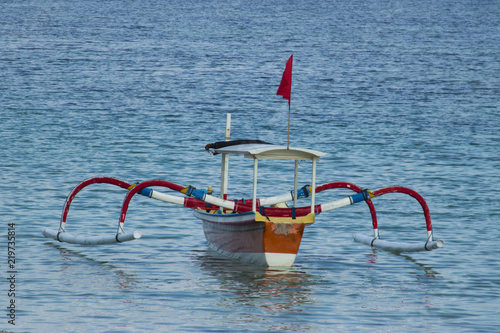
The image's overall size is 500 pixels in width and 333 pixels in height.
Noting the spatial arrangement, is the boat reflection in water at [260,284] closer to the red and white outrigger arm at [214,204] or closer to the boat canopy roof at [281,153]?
the red and white outrigger arm at [214,204]

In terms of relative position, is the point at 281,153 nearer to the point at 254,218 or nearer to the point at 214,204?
the point at 254,218

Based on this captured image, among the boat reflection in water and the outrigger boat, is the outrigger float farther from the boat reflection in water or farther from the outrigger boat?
the boat reflection in water

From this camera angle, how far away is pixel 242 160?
3984 centimetres

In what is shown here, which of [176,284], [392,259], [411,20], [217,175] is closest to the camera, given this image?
[176,284]

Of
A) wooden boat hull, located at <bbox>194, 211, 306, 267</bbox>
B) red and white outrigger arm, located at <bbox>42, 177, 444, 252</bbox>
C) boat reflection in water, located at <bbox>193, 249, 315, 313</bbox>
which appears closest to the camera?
boat reflection in water, located at <bbox>193, 249, 315, 313</bbox>

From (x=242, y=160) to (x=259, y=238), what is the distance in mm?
22078

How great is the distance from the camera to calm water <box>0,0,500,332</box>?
15.5 m

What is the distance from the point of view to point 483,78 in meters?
76.2

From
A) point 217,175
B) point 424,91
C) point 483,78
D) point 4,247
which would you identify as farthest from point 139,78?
point 4,247

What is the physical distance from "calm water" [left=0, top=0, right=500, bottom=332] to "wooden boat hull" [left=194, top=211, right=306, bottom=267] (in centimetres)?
42

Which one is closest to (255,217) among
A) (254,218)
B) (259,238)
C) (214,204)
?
(254,218)

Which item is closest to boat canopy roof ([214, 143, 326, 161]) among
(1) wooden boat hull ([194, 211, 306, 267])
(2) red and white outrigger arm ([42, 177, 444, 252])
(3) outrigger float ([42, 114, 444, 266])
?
(3) outrigger float ([42, 114, 444, 266])

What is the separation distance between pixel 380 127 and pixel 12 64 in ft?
129

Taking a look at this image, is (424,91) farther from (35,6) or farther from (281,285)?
(35,6)
